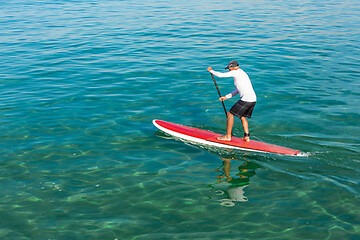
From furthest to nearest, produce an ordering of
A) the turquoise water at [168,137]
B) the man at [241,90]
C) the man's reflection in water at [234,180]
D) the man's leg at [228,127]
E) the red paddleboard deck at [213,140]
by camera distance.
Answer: the man's leg at [228,127]
the red paddleboard deck at [213,140]
the man at [241,90]
the man's reflection in water at [234,180]
the turquoise water at [168,137]

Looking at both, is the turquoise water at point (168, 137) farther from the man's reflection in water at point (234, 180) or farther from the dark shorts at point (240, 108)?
the dark shorts at point (240, 108)

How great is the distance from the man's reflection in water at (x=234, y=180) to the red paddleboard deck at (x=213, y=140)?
528 mm

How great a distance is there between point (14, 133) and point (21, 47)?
1223cm

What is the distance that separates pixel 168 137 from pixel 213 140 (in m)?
1.46

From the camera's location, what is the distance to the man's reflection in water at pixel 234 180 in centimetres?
802

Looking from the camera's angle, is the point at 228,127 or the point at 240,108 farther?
the point at 228,127

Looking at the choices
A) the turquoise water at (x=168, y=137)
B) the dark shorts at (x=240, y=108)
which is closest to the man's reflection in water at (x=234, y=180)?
the turquoise water at (x=168, y=137)

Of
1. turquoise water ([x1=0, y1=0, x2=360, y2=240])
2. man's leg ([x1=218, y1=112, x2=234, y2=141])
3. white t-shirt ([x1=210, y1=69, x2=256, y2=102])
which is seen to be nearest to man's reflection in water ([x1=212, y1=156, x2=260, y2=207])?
turquoise water ([x1=0, y1=0, x2=360, y2=240])

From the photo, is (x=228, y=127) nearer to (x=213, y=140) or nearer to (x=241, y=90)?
(x=213, y=140)

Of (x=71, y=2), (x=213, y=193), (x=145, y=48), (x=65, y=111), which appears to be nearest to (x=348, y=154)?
(x=213, y=193)

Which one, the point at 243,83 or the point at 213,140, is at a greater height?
the point at 243,83

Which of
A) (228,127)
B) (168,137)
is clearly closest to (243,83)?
(228,127)

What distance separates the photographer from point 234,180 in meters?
8.80

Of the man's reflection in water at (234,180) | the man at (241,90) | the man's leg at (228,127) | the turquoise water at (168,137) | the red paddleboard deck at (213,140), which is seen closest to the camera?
the turquoise water at (168,137)
